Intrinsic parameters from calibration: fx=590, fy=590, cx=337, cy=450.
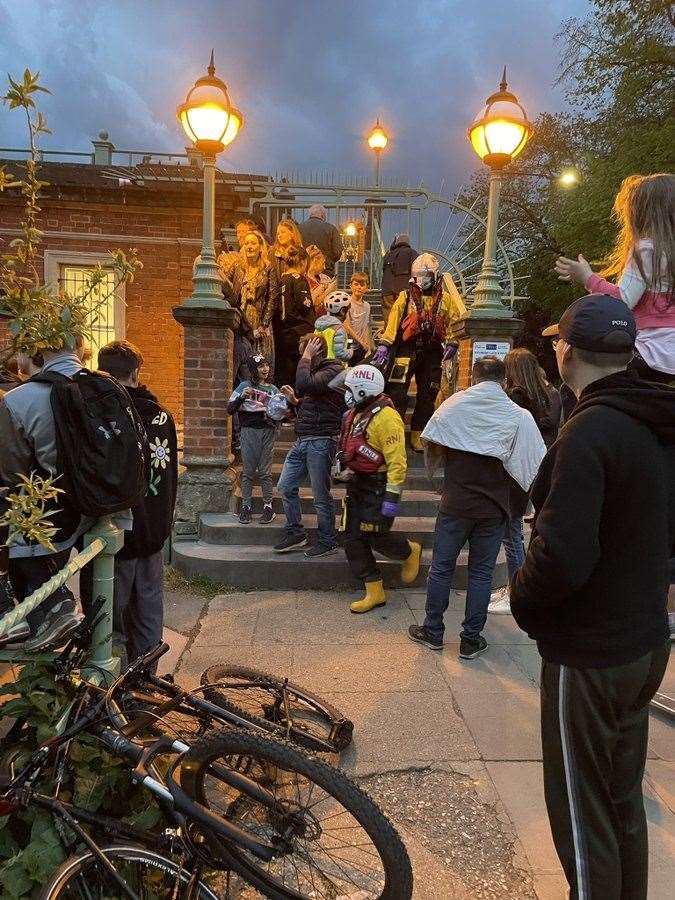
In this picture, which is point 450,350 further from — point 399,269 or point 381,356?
point 399,269

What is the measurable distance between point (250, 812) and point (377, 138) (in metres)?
17.4

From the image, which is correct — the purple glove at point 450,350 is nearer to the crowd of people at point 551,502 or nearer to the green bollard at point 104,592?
the crowd of people at point 551,502

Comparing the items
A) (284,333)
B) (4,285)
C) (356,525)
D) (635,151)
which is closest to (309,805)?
(4,285)

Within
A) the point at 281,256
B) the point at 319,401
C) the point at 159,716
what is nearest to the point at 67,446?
the point at 159,716

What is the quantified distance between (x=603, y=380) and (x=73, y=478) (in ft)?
6.60

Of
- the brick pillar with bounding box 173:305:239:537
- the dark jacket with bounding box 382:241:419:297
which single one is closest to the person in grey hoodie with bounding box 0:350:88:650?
the brick pillar with bounding box 173:305:239:537

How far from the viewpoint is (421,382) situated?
695 centimetres

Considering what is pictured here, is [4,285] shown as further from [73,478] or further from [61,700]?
[61,700]

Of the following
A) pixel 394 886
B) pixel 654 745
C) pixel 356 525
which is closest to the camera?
pixel 394 886

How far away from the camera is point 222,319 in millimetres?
5715

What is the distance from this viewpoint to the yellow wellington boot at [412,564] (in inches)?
191

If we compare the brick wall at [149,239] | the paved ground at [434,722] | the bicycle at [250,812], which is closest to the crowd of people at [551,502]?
the paved ground at [434,722]

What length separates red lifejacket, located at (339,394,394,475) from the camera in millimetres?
4434

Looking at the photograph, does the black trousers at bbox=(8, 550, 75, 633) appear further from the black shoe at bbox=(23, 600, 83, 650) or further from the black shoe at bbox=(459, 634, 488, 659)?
the black shoe at bbox=(459, 634, 488, 659)
